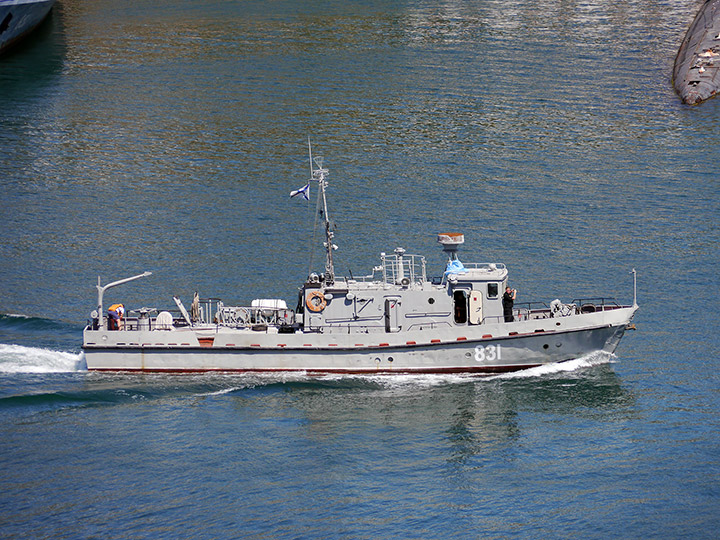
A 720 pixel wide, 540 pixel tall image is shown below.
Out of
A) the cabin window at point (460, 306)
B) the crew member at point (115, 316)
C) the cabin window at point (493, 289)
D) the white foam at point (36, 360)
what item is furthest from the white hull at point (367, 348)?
the cabin window at point (493, 289)

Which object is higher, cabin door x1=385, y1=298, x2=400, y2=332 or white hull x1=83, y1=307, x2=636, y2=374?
cabin door x1=385, y1=298, x2=400, y2=332

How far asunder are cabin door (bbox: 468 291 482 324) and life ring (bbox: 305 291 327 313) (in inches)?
246

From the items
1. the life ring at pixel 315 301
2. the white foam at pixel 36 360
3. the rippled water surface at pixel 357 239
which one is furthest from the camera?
the life ring at pixel 315 301

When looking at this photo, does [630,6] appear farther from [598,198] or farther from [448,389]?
[448,389]

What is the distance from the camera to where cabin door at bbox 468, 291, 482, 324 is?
42344 mm

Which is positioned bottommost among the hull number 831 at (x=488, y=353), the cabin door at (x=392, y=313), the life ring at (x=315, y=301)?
the hull number 831 at (x=488, y=353)

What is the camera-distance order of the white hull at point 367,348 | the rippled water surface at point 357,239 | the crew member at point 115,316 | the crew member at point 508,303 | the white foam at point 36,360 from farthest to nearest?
the crew member at point 115,316 → the white foam at point 36,360 → the crew member at point 508,303 → the white hull at point 367,348 → the rippled water surface at point 357,239

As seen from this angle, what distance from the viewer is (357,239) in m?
56.3

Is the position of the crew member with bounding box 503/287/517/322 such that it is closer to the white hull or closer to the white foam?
the white hull

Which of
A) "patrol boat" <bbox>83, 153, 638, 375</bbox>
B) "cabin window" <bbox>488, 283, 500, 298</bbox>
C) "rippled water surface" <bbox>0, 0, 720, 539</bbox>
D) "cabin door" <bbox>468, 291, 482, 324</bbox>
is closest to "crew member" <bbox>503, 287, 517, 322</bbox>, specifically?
"patrol boat" <bbox>83, 153, 638, 375</bbox>

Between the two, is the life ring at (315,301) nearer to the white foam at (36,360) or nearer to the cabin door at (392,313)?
the cabin door at (392,313)

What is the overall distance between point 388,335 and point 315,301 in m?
3.47

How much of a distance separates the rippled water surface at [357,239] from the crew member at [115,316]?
231cm

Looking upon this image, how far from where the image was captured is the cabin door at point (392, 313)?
42625 mm
